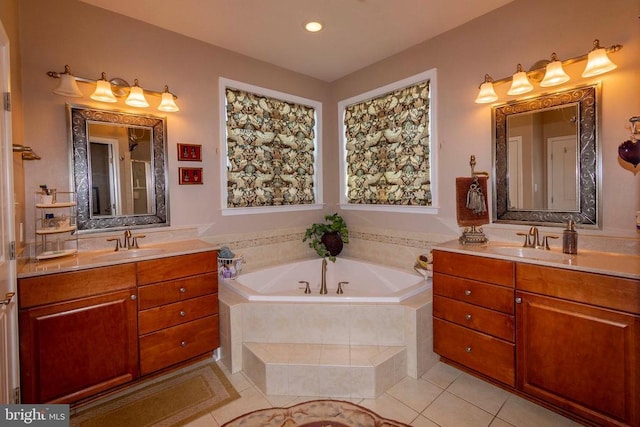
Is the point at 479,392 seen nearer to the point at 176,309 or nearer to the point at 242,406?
the point at 242,406

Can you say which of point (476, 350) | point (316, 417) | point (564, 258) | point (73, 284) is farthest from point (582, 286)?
point (73, 284)

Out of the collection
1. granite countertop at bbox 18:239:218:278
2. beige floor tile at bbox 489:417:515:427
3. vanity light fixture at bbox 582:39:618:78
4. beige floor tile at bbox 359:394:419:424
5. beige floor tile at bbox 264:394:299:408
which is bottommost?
beige floor tile at bbox 489:417:515:427

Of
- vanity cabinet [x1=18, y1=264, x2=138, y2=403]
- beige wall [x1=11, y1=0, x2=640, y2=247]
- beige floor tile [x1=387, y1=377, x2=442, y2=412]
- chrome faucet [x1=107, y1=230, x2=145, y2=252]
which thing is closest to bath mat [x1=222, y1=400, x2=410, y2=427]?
beige floor tile [x1=387, y1=377, x2=442, y2=412]

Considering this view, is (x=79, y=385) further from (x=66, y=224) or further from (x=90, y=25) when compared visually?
(x=90, y=25)

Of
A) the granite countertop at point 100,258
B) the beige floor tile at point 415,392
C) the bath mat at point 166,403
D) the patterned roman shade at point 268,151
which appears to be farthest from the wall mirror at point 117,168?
the beige floor tile at point 415,392

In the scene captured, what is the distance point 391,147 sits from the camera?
10.6 feet

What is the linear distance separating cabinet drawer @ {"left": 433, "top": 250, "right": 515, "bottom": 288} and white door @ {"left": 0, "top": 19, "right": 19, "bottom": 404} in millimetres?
2453

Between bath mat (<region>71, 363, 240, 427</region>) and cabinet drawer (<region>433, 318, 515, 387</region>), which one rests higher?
cabinet drawer (<region>433, 318, 515, 387</region>)

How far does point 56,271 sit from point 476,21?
11.1 ft

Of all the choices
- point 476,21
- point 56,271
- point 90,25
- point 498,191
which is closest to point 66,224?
point 56,271

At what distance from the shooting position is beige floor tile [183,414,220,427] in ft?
5.98

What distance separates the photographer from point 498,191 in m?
2.46

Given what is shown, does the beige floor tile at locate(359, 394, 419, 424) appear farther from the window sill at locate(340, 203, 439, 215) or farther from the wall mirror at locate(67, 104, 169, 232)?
the wall mirror at locate(67, 104, 169, 232)

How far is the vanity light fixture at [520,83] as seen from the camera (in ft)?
7.16
